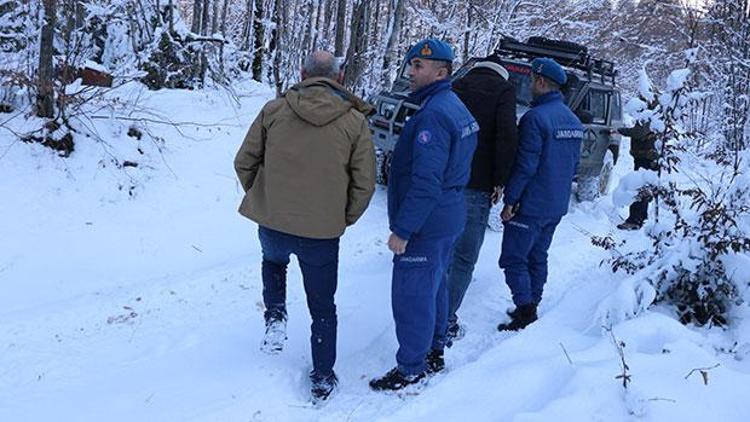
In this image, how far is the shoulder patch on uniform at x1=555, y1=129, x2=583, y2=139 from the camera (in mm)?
4219

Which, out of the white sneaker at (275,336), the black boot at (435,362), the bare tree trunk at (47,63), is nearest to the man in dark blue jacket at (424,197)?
the black boot at (435,362)

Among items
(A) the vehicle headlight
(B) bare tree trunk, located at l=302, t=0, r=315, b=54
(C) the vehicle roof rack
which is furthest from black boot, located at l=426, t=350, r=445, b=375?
(B) bare tree trunk, located at l=302, t=0, r=315, b=54

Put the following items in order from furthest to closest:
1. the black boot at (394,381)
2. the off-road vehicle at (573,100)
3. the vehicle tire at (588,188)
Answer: the vehicle tire at (588,188) < the off-road vehicle at (573,100) < the black boot at (394,381)

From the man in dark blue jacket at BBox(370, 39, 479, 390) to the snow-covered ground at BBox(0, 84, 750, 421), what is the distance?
0.30m

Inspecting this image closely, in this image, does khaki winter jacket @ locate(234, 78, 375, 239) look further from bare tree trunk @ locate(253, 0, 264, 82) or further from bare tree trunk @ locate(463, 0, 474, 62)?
bare tree trunk @ locate(463, 0, 474, 62)

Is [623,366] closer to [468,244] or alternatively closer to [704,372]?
[704,372]

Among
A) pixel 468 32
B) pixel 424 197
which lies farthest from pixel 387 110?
pixel 468 32

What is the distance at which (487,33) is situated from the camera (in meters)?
16.5

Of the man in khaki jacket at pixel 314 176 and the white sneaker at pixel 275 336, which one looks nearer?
the man in khaki jacket at pixel 314 176

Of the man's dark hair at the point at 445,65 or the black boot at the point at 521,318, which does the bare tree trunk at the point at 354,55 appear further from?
the man's dark hair at the point at 445,65

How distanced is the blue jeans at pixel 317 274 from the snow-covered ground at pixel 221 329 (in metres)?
0.28

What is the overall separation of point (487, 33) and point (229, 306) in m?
13.8

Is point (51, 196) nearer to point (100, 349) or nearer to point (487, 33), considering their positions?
point (100, 349)

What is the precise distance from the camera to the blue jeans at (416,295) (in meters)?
3.36
